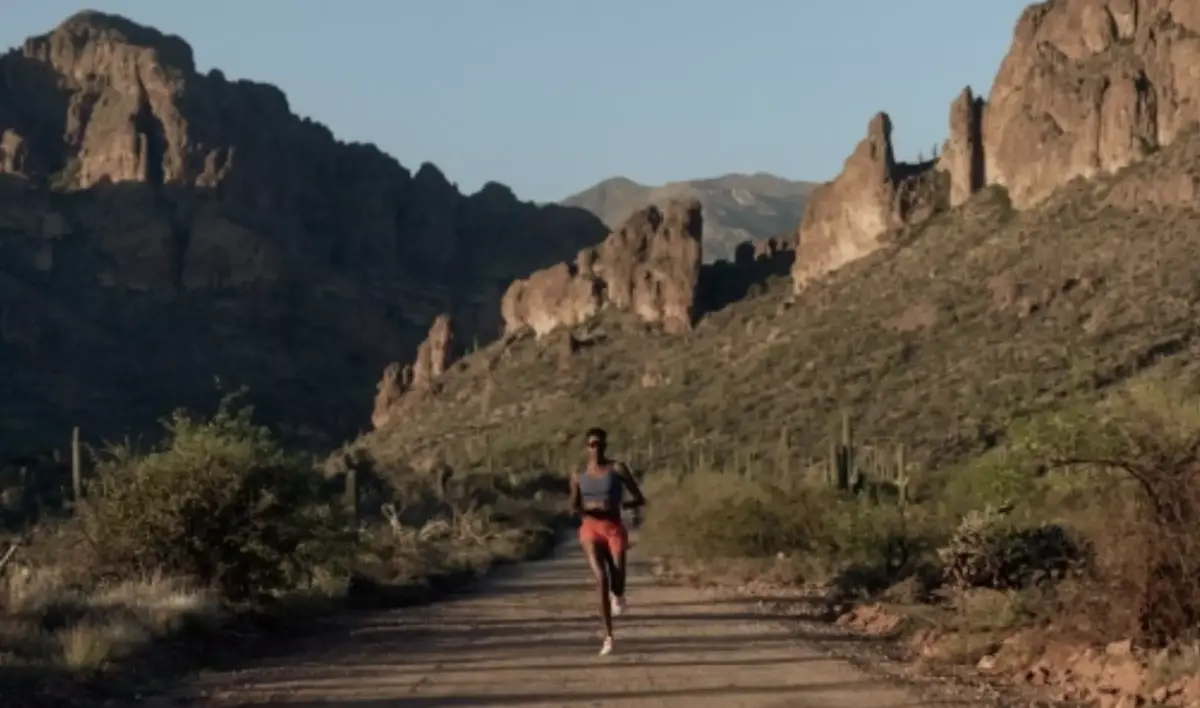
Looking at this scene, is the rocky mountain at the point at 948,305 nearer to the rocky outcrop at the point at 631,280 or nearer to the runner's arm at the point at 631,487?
the rocky outcrop at the point at 631,280

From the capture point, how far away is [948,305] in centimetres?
7138

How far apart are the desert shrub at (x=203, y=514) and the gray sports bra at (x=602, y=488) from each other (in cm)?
661

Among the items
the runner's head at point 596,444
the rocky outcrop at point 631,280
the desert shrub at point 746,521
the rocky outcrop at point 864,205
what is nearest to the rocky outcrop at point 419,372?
the rocky outcrop at point 631,280

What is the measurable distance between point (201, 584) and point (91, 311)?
409 feet

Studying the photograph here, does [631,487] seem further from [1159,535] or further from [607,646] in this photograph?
[1159,535]

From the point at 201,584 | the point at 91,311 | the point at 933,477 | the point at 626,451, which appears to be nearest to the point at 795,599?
the point at 201,584

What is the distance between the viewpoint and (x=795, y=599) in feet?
79.3

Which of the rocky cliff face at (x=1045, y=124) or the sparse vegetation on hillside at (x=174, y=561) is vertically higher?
the rocky cliff face at (x=1045, y=124)

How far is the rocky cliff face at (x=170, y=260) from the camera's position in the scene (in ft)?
414

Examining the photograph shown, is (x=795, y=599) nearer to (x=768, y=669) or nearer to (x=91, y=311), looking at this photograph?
(x=768, y=669)

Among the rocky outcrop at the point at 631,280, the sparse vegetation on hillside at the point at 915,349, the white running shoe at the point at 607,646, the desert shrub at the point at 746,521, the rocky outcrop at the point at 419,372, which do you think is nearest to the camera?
the white running shoe at the point at 607,646

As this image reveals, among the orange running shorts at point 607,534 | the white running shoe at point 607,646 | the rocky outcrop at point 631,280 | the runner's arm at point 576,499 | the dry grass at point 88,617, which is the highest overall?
the rocky outcrop at point 631,280

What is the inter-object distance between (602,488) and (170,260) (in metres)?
145

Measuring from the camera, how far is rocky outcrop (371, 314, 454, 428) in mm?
130000
